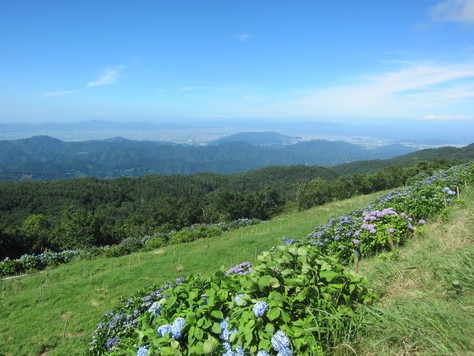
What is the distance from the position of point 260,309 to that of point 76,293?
9.89 m

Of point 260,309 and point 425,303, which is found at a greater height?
point 260,309

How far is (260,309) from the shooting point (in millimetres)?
2119

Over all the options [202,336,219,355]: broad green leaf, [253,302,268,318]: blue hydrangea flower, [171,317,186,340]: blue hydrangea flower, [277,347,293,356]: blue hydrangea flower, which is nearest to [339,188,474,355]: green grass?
[277,347,293,356]: blue hydrangea flower

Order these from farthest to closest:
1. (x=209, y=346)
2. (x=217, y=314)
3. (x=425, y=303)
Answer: (x=425, y=303)
(x=217, y=314)
(x=209, y=346)

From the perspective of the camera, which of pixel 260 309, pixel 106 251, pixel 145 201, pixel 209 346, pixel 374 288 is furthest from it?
pixel 145 201

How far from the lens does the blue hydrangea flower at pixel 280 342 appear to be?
2.04 metres

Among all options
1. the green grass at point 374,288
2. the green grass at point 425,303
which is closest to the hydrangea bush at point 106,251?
the green grass at point 374,288

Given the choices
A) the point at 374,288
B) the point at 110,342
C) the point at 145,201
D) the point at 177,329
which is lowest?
the point at 145,201

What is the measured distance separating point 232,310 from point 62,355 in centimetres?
605

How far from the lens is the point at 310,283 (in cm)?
262

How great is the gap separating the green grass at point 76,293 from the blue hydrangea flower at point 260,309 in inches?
228

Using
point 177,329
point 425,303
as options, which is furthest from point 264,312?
point 425,303

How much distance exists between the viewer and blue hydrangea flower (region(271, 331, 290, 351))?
204cm

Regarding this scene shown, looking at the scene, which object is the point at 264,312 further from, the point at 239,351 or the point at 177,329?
the point at 177,329
